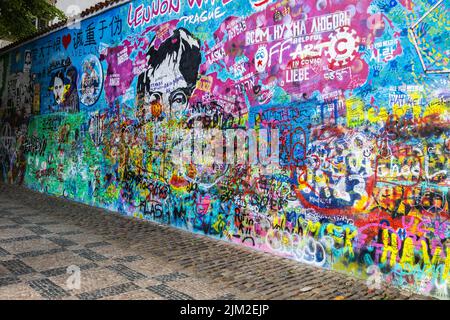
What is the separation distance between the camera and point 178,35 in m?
7.55

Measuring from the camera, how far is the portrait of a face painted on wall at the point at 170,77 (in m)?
7.29

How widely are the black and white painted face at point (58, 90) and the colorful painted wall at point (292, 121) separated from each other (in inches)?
50.3

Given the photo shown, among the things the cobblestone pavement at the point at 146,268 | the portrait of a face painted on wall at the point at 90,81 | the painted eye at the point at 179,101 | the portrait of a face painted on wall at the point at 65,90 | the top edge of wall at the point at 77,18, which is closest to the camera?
the cobblestone pavement at the point at 146,268

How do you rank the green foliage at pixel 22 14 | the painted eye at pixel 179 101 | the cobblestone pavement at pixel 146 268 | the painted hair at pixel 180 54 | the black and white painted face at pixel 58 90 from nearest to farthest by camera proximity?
1. the cobblestone pavement at pixel 146 268
2. the painted hair at pixel 180 54
3. the painted eye at pixel 179 101
4. the black and white painted face at pixel 58 90
5. the green foliage at pixel 22 14

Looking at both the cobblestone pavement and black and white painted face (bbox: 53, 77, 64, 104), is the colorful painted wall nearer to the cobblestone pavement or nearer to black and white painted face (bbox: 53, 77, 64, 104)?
the cobblestone pavement

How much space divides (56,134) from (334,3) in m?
8.63

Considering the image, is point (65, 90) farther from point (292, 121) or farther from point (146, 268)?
point (292, 121)

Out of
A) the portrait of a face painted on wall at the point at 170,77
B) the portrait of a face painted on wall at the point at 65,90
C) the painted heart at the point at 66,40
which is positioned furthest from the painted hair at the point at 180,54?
the painted heart at the point at 66,40

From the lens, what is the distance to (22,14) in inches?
501

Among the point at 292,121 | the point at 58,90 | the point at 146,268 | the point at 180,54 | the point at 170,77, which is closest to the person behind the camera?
the point at 146,268

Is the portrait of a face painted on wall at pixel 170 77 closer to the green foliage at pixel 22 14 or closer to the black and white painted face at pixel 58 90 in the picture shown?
the black and white painted face at pixel 58 90

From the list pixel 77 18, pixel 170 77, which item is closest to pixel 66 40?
pixel 77 18

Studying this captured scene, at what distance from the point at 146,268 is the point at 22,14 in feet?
36.9
